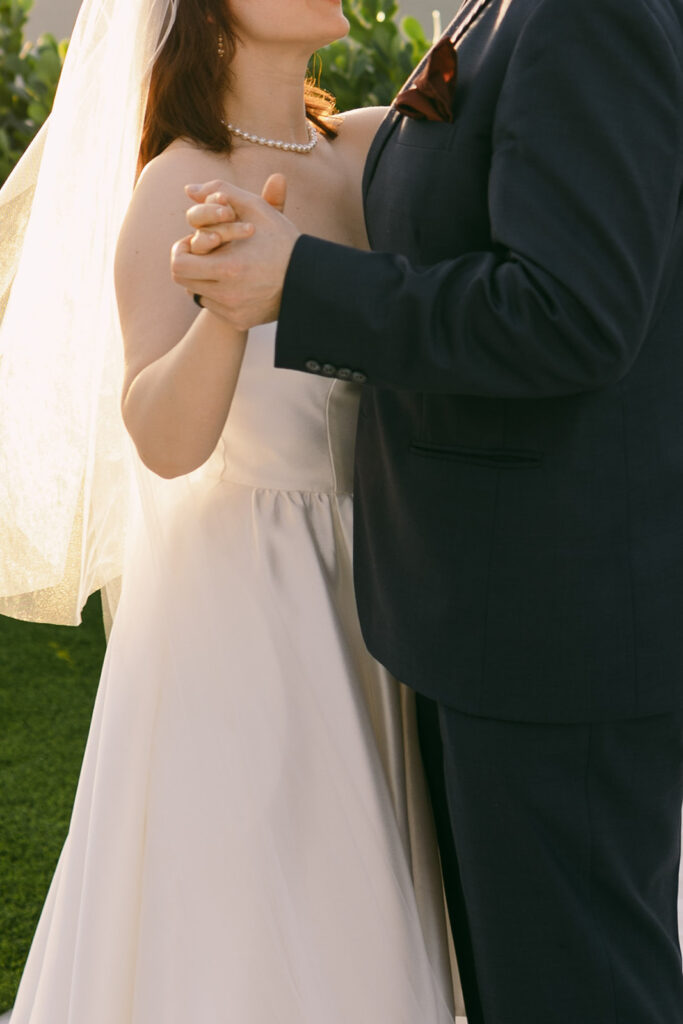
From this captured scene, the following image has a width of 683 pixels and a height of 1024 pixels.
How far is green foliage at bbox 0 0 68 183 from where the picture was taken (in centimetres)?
449

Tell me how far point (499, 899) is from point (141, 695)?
0.62 meters

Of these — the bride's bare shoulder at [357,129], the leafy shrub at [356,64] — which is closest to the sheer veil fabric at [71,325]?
the bride's bare shoulder at [357,129]

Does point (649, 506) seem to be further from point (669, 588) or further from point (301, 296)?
point (301, 296)

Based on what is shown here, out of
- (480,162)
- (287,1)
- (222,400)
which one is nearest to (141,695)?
(222,400)

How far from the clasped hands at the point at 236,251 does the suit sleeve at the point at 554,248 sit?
0.03 meters

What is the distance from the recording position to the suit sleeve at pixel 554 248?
1.20 m

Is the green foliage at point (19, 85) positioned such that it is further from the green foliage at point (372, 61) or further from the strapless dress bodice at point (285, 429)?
the strapless dress bodice at point (285, 429)

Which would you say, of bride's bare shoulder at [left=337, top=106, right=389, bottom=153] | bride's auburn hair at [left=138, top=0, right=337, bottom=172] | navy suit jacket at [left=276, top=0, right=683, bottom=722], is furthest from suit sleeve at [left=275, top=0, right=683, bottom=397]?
bride's bare shoulder at [left=337, top=106, right=389, bottom=153]

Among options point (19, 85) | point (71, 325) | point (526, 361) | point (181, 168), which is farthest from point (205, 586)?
point (19, 85)

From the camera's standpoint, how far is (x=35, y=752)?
145 inches

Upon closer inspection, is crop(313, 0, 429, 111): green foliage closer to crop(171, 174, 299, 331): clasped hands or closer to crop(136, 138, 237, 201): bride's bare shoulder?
crop(136, 138, 237, 201): bride's bare shoulder

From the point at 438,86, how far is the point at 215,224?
32 cm

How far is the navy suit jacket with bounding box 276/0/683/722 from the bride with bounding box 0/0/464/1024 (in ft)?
Answer: 0.55

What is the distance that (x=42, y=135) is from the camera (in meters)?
2.02
